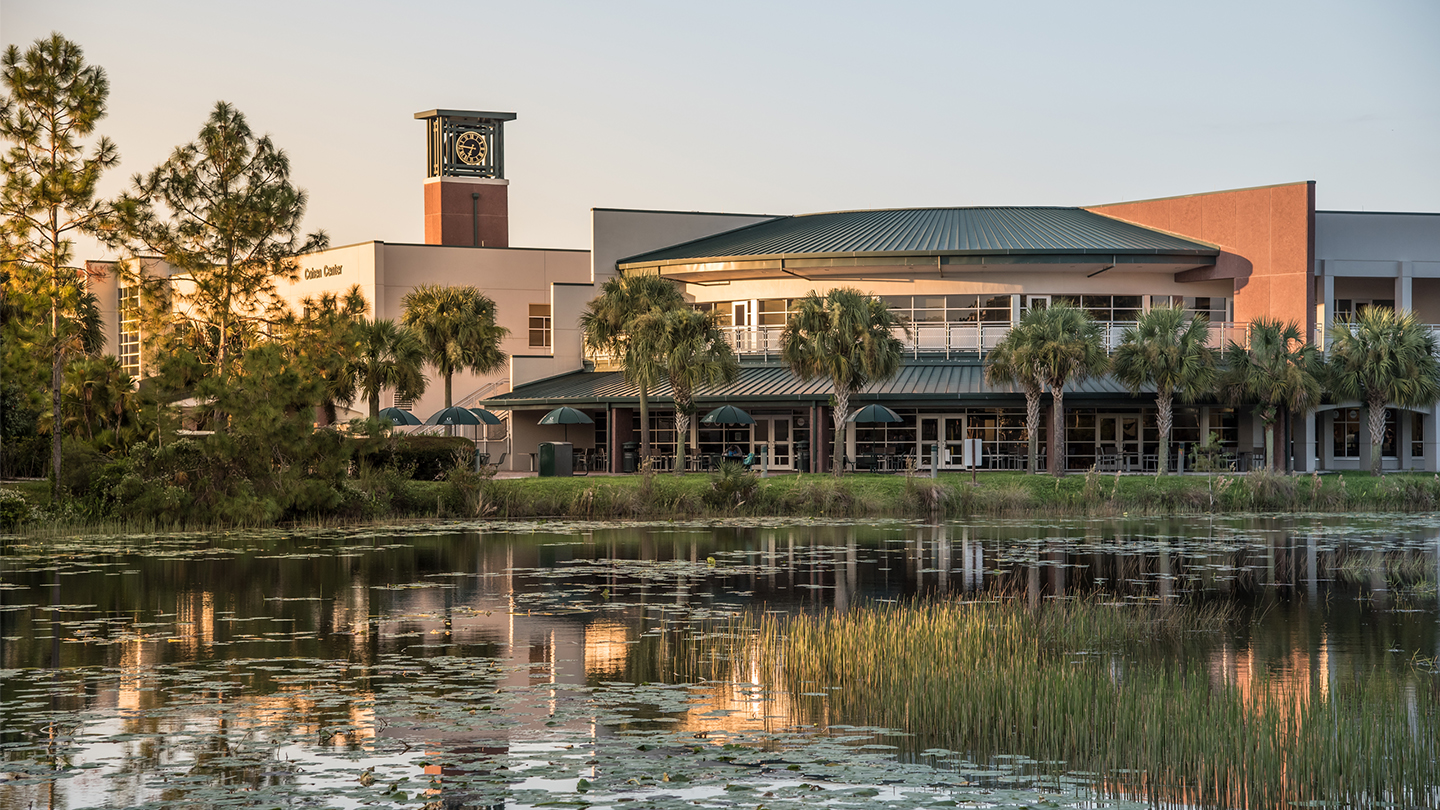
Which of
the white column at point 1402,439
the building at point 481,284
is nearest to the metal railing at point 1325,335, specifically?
the white column at point 1402,439

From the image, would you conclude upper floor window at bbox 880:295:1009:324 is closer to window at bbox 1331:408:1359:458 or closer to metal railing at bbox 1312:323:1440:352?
metal railing at bbox 1312:323:1440:352

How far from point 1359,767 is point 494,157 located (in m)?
61.6

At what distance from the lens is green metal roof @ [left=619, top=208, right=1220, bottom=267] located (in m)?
45.7

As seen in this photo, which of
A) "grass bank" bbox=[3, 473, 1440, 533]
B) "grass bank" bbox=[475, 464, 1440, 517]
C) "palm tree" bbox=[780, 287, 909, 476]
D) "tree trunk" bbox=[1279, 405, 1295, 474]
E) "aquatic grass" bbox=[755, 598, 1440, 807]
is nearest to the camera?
"aquatic grass" bbox=[755, 598, 1440, 807]

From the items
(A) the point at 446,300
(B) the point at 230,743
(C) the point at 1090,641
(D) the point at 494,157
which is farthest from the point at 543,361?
(B) the point at 230,743

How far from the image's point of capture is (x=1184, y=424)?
4594 centimetres

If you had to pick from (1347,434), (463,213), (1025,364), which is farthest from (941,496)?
(463,213)

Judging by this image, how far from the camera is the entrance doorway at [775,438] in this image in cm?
4653

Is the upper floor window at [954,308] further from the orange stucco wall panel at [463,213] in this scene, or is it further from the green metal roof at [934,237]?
the orange stucco wall panel at [463,213]

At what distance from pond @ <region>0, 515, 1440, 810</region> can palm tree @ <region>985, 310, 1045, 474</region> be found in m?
15.3

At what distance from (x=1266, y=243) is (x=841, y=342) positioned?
1587cm

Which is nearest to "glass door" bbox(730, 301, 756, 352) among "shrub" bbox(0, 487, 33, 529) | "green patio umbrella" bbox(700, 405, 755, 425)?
"green patio umbrella" bbox(700, 405, 755, 425)

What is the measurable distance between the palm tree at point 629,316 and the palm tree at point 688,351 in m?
0.43

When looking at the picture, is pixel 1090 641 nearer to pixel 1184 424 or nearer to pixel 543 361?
pixel 1184 424
